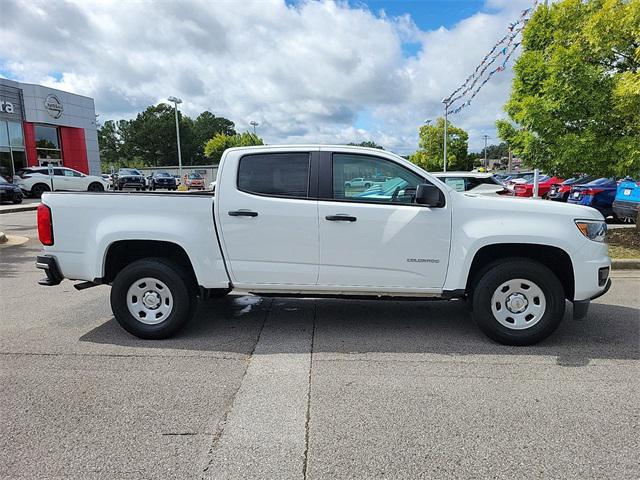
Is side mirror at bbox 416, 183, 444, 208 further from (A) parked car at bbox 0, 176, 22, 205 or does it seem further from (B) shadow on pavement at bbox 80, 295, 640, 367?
(A) parked car at bbox 0, 176, 22, 205

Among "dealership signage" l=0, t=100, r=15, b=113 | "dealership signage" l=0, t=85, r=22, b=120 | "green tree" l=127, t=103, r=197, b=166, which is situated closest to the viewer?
"dealership signage" l=0, t=100, r=15, b=113

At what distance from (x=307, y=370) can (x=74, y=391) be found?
1.84 meters

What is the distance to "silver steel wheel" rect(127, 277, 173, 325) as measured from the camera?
4555 millimetres

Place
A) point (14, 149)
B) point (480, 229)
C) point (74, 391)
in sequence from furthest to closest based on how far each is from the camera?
point (14, 149), point (480, 229), point (74, 391)

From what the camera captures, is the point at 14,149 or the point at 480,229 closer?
the point at 480,229

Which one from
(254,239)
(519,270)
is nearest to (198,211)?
(254,239)

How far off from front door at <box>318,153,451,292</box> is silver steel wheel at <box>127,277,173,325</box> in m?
1.58

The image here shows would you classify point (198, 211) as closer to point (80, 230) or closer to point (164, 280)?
point (164, 280)

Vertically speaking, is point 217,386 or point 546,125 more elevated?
point 546,125

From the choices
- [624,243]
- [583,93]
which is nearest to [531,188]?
[624,243]

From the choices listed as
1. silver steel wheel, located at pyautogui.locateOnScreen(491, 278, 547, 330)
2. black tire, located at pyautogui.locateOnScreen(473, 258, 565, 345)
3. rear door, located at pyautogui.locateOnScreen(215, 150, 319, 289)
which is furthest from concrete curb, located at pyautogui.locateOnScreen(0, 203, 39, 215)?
silver steel wheel, located at pyautogui.locateOnScreen(491, 278, 547, 330)

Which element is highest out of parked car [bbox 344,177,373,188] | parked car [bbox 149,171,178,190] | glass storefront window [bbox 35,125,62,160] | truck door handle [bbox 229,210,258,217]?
glass storefront window [bbox 35,125,62,160]

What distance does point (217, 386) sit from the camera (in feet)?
11.9

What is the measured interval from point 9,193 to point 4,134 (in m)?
10.7
